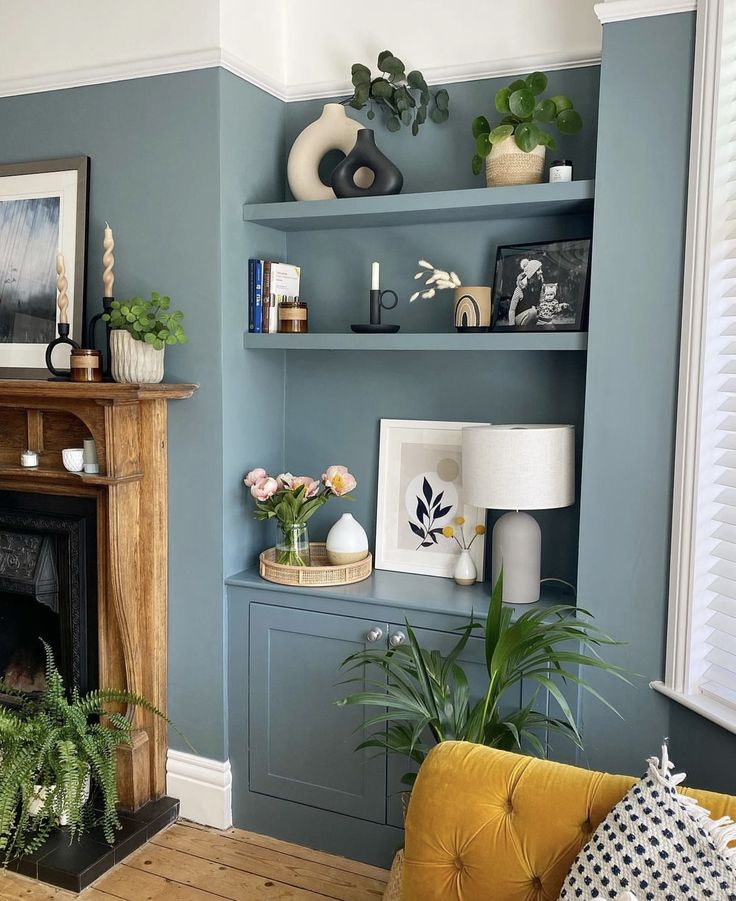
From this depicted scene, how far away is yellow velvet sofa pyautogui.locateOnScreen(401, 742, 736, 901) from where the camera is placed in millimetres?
1540

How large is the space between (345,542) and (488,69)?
1.47 m

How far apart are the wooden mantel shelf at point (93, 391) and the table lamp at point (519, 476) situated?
0.89m

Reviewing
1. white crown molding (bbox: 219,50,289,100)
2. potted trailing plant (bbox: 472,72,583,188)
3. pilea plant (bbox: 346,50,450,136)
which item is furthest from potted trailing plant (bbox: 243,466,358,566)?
white crown molding (bbox: 219,50,289,100)

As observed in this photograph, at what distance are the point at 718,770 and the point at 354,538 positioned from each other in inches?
46.5

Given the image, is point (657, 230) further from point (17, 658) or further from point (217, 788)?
point (17, 658)

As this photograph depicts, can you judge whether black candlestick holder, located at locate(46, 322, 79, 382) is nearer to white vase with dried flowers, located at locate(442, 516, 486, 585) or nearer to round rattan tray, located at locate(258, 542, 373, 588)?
round rattan tray, located at locate(258, 542, 373, 588)

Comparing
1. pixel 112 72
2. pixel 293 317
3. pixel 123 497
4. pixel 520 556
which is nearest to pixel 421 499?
pixel 520 556

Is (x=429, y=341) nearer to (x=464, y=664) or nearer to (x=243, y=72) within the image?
(x=464, y=664)

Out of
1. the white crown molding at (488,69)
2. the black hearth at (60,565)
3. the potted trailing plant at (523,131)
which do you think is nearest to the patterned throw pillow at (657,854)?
the potted trailing plant at (523,131)

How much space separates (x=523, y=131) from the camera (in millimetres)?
2387

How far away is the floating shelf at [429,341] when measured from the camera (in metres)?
2.37

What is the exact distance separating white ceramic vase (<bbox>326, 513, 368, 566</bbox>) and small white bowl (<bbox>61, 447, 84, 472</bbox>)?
0.78 m

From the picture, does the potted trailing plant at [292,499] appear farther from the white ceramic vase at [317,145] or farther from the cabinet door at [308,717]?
the white ceramic vase at [317,145]

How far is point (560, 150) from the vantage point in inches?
102
